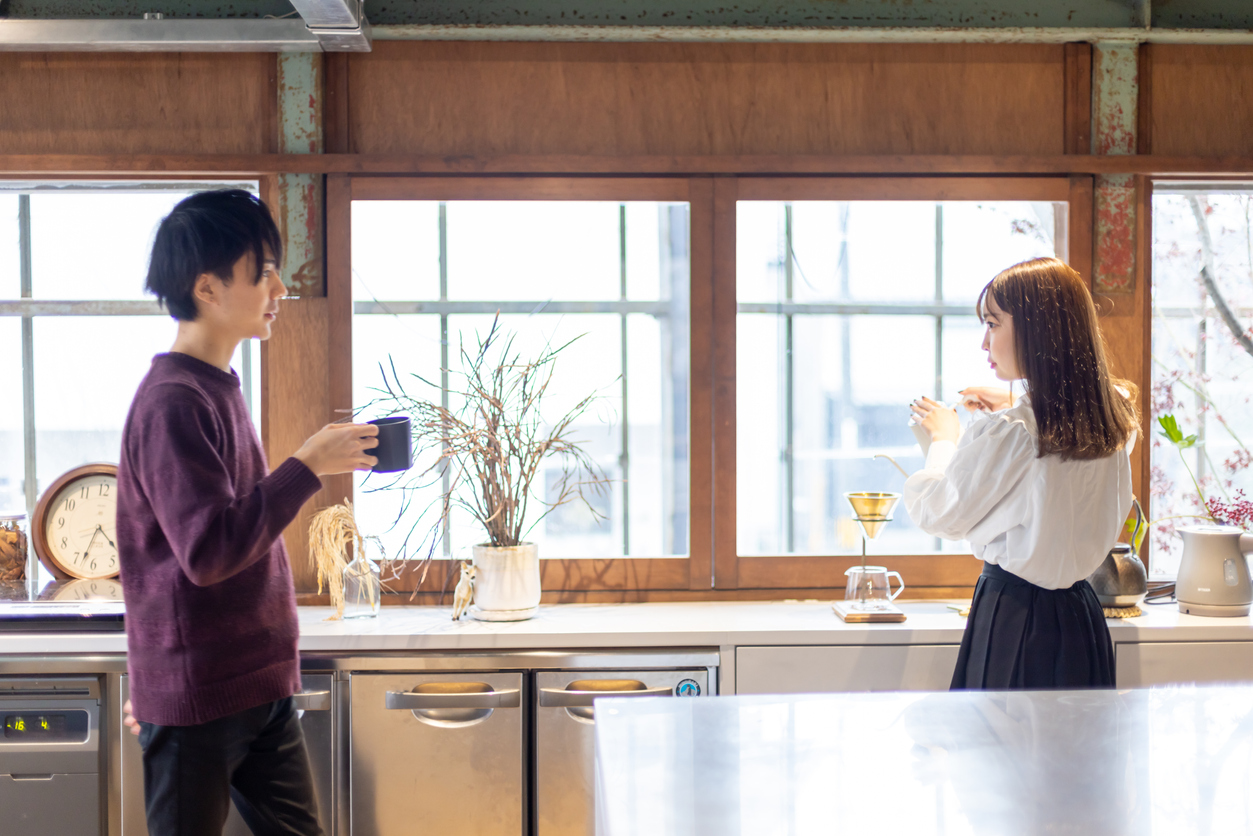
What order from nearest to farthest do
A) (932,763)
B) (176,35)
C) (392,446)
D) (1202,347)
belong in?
(932,763), (392,446), (176,35), (1202,347)

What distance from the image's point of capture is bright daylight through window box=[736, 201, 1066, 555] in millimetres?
2793

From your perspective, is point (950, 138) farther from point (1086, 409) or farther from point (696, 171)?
point (1086, 409)

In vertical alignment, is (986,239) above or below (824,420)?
above

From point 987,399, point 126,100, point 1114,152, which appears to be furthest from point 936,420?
point 126,100

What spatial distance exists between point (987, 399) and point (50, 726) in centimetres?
251

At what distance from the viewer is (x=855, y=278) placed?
2814 mm

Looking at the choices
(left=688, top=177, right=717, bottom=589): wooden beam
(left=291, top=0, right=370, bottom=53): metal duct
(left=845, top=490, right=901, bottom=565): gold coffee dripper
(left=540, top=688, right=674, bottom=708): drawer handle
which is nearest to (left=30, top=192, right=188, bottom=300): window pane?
(left=291, top=0, right=370, bottom=53): metal duct

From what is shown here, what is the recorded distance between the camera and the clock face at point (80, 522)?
8.48 ft

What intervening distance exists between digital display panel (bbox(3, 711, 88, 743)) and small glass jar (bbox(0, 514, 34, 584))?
1.81ft

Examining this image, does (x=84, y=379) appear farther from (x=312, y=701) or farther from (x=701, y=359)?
(x=701, y=359)

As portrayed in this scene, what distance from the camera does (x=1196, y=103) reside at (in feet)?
8.97

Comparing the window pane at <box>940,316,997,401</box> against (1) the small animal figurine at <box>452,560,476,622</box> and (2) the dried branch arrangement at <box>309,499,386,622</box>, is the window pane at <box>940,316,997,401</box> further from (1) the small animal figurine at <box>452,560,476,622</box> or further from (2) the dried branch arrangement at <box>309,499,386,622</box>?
(2) the dried branch arrangement at <box>309,499,386,622</box>

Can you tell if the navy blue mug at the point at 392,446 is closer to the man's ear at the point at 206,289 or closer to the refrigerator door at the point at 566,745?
the man's ear at the point at 206,289

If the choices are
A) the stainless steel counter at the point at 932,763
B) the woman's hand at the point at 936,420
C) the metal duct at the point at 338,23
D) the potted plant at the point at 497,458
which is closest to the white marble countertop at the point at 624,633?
the potted plant at the point at 497,458
